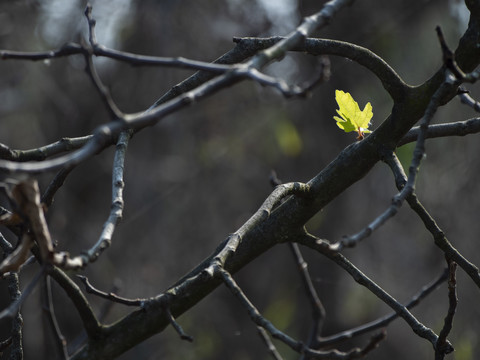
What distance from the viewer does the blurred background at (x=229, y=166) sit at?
6453 millimetres

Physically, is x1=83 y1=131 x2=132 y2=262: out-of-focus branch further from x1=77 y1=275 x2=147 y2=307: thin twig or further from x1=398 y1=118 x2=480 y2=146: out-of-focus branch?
x1=398 y1=118 x2=480 y2=146: out-of-focus branch

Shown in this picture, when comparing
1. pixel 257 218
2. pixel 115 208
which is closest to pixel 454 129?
pixel 257 218

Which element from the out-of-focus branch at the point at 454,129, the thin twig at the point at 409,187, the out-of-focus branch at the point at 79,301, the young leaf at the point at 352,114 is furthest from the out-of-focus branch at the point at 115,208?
the out-of-focus branch at the point at 454,129

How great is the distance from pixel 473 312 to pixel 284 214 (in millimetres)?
5083

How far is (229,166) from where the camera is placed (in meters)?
9.48

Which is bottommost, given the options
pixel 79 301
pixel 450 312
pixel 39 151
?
pixel 450 312

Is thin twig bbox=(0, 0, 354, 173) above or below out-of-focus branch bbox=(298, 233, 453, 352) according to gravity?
above

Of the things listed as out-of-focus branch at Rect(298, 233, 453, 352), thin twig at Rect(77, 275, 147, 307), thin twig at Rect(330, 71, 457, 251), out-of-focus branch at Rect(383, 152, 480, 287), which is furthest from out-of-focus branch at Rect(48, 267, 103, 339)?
out-of-focus branch at Rect(383, 152, 480, 287)

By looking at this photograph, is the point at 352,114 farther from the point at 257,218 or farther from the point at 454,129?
the point at 257,218

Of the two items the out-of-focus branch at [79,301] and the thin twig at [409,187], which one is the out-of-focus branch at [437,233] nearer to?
the thin twig at [409,187]

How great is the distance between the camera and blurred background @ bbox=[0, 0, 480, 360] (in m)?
6.45

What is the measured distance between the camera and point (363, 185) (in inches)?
307

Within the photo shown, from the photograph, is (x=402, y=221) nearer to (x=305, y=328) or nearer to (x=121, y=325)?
(x=305, y=328)

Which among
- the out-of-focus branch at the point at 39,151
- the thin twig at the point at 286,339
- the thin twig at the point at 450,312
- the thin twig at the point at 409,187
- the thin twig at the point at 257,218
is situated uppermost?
the out-of-focus branch at the point at 39,151
